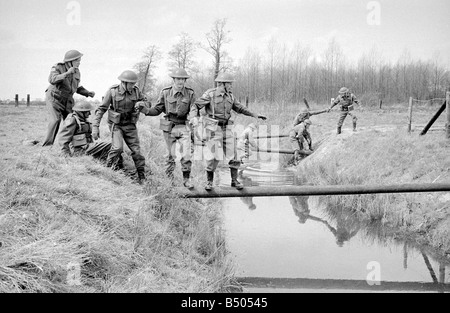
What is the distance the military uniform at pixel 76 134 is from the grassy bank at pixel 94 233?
26 centimetres

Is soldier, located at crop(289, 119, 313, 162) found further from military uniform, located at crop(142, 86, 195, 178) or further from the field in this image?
military uniform, located at crop(142, 86, 195, 178)

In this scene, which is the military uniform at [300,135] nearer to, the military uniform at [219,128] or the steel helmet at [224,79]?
the military uniform at [219,128]

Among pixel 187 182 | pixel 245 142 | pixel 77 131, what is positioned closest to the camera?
pixel 187 182

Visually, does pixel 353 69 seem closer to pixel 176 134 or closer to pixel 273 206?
pixel 273 206

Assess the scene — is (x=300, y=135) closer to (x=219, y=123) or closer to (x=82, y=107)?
(x=219, y=123)

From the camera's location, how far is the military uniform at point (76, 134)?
7.52 m

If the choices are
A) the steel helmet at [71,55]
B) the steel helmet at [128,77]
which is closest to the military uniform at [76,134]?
the steel helmet at [71,55]

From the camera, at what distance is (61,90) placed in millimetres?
8102

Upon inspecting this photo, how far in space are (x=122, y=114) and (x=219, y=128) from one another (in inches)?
62.3

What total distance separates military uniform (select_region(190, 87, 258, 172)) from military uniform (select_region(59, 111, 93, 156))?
188cm

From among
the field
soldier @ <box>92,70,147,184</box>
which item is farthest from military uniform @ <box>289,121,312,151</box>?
soldier @ <box>92,70,147,184</box>

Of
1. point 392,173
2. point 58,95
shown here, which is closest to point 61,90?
point 58,95
